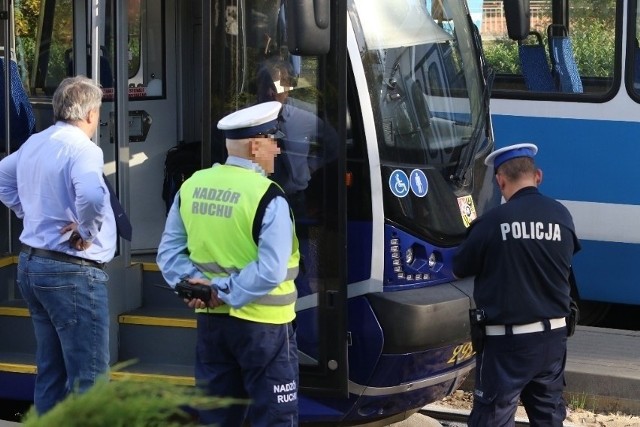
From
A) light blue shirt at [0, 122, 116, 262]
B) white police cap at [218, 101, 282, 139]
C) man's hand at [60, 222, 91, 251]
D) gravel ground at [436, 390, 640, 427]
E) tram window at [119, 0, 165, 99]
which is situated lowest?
gravel ground at [436, 390, 640, 427]

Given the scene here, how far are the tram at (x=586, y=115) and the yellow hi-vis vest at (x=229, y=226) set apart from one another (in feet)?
14.0

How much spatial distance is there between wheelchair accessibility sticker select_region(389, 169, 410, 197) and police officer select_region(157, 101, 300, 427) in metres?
0.77

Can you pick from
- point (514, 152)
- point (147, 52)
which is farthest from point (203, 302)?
point (147, 52)

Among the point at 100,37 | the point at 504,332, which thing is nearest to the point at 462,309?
the point at 504,332

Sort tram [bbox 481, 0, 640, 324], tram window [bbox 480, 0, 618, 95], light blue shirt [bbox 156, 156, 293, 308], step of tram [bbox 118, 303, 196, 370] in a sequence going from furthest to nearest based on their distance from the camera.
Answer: tram window [bbox 480, 0, 618, 95]
tram [bbox 481, 0, 640, 324]
step of tram [bbox 118, 303, 196, 370]
light blue shirt [bbox 156, 156, 293, 308]

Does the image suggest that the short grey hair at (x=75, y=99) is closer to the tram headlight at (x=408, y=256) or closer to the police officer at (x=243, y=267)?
the police officer at (x=243, y=267)

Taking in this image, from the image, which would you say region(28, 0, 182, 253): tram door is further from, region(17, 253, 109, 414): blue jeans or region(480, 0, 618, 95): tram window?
region(480, 0, 618, 95): tram window

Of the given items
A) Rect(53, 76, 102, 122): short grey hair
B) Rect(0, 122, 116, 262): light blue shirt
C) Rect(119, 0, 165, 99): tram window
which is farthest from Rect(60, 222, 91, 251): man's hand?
Rect(119, 0, 165, 99): tram window

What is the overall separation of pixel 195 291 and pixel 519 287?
1339 mm

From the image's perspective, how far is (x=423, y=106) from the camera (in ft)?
18.8

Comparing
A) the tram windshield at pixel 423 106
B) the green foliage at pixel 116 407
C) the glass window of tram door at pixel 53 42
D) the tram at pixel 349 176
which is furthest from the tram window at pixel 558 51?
the green foliage at pixel 116 407

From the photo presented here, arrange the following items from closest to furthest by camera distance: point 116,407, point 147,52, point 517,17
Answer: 1. point 116,407
2. point 517,17
3. point 147,52

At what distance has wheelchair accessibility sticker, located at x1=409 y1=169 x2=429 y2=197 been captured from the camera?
5.52 meters

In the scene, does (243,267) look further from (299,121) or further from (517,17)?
(517,17)
